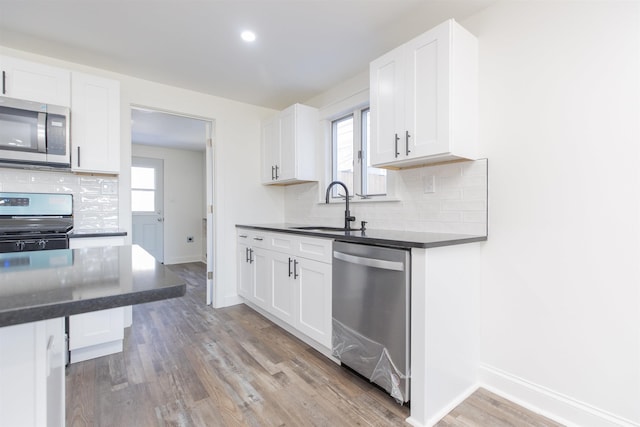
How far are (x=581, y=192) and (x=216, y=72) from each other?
113 inches

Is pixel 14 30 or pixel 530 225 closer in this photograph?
pixel 530 225

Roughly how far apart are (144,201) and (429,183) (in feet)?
18.2

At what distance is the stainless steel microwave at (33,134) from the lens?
2070mm

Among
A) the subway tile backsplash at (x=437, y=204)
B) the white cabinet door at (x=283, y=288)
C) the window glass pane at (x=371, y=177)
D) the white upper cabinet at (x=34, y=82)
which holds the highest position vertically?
the white upper cabinet at (x=34, y=82)

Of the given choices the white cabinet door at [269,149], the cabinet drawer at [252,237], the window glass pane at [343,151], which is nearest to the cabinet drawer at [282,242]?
the cabinet drawer at [252,237]

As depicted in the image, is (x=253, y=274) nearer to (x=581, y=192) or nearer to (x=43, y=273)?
(x=43, y=273)

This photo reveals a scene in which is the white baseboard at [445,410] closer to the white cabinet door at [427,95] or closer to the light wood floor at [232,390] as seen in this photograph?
the light wood floor at [232,390]

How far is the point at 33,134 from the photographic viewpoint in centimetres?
215

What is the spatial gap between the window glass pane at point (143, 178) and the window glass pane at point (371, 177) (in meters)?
4.75

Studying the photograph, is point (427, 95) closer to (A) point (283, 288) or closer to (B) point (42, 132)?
(A) point (283, 288)

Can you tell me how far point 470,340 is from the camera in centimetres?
186

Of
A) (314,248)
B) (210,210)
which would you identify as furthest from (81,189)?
(314,248)

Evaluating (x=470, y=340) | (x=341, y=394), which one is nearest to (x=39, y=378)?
(x=341, y=394)

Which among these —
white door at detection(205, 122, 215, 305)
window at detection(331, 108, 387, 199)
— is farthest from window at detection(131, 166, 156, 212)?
window at detection(331, 108, 387, 199)
